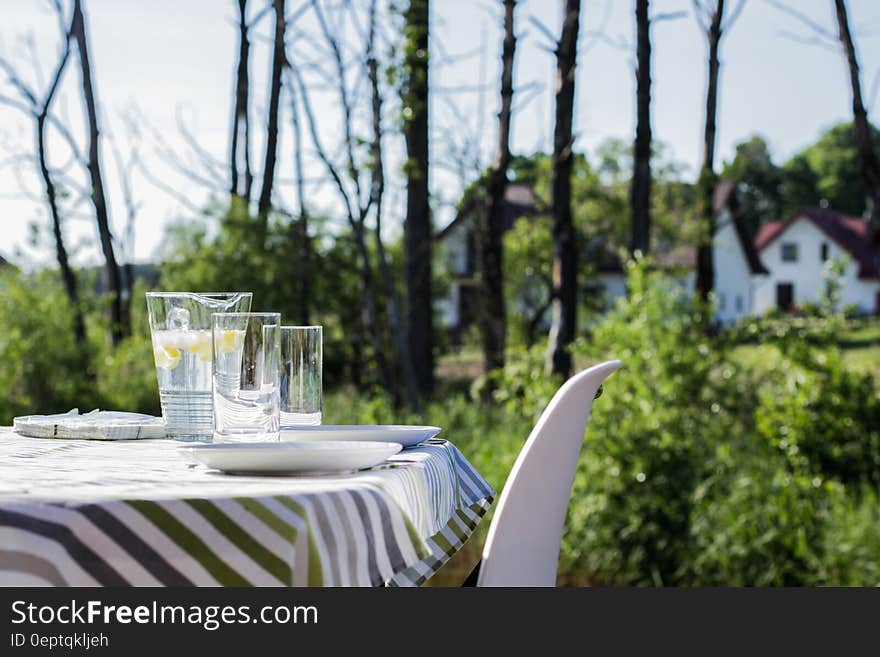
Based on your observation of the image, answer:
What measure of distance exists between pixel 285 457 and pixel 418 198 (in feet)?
22.3

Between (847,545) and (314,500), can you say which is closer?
(314,500)

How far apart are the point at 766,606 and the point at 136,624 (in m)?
0.98

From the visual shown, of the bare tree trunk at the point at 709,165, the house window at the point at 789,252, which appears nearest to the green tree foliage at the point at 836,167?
the house window at the point at 789,252

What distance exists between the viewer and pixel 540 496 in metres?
1.75

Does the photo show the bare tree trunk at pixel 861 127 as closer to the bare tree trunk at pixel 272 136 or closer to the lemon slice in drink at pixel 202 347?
the bare tree trunk at pixel 272 136

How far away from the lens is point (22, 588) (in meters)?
1.20

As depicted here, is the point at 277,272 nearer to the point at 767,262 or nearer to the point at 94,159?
the point at 94,159

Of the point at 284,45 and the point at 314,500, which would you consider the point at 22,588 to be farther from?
the point at 284,45

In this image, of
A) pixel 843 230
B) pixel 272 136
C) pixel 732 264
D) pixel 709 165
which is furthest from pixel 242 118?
pixel 843 230

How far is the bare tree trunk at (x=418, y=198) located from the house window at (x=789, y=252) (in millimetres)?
27549

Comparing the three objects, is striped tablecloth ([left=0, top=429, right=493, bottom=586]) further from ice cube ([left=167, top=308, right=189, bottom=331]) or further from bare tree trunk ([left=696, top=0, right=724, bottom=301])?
bare tree trunk ([left=696, top=0, right=724, bottom=301])

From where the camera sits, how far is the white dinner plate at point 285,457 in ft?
4.53

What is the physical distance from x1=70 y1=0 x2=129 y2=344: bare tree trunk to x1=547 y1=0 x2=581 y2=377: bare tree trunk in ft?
15.8

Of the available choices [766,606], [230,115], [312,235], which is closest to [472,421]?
[312,235]
